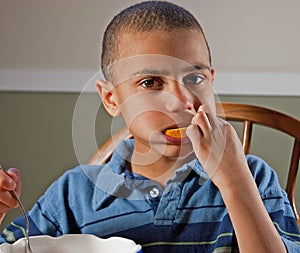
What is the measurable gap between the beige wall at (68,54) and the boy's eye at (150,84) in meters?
0.69

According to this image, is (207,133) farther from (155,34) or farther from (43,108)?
(43,108)

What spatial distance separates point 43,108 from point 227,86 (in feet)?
1.33

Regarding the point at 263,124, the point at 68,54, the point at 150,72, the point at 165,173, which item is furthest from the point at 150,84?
the point at 68,54

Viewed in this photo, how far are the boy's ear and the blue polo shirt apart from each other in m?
0.08

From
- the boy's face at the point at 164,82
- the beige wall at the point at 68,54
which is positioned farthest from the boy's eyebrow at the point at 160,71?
the beige wall at the point at 68,54

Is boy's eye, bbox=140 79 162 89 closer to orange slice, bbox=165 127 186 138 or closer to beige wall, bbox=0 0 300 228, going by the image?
orange slice, bbox=165 127 186 138

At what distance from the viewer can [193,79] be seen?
68 cm

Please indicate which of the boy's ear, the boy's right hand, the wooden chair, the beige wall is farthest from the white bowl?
the beige wall

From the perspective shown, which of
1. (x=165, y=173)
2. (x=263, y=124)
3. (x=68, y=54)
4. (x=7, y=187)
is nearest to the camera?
(x=7, y=187)

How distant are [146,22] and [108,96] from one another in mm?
102

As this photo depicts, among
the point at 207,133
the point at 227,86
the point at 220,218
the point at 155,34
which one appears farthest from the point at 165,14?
the point at 227,86

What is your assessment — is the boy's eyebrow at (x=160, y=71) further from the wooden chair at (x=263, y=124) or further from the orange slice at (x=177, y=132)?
the wooden chair at (x=263, y=124)

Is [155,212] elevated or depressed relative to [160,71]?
depressed

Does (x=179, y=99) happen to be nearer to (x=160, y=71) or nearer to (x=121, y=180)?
(x=160, y=71)
